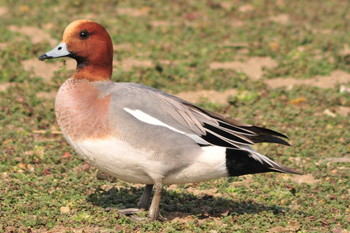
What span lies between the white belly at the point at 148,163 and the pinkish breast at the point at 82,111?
0.07m

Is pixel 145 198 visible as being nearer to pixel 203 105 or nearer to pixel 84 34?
pixel 84 34

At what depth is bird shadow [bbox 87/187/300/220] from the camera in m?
5.28

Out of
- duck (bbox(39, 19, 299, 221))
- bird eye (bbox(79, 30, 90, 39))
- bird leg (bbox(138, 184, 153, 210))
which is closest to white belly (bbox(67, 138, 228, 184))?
duck (bbox(39, 19, 299, 221))

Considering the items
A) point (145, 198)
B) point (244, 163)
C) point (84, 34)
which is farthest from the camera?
point (145, 198)

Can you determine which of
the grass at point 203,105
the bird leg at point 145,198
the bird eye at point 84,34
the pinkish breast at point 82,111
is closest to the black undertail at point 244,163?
the grass at point 203,105

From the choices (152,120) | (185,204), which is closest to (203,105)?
(185,204)

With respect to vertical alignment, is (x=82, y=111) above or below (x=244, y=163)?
above

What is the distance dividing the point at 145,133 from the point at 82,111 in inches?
18.7

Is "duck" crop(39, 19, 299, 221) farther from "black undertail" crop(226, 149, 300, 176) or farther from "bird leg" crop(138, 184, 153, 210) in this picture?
"bird leg" crop(138, 184, 153, 210)

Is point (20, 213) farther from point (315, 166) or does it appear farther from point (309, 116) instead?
point (309, 116)

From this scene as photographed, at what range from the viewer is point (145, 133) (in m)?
4.76

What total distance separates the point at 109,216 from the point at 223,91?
3572mm

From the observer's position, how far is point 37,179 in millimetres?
5738

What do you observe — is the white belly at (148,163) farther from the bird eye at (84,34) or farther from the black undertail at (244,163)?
the bird eye at (84,34)
